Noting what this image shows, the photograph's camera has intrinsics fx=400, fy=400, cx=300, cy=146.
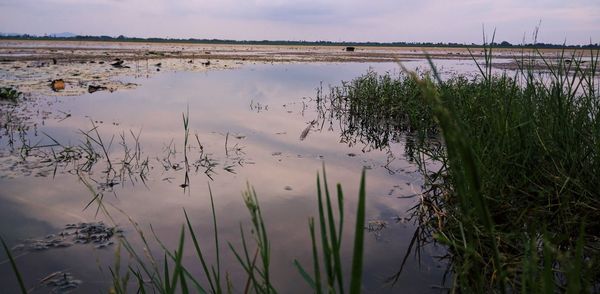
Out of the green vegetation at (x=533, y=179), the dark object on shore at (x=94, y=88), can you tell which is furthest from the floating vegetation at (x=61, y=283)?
the dark object on shore at (x=94, y=88)

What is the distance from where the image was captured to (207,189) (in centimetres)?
529

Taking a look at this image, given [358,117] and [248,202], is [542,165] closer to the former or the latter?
[248,202]

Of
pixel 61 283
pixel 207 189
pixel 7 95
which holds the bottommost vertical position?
pixel 61 283

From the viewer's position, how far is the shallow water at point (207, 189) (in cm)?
345

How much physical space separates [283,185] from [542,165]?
312 cm

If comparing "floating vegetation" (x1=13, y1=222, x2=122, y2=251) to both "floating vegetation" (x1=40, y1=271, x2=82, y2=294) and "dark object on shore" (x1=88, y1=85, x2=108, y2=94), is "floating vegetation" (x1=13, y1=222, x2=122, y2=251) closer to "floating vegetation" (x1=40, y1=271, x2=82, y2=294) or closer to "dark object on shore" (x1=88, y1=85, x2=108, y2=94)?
"floating vegetation" (x1=40, y1=271, x2=82, y2=294)

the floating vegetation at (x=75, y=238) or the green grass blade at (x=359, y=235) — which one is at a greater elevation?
the green grass blade at (x=359, y=235)

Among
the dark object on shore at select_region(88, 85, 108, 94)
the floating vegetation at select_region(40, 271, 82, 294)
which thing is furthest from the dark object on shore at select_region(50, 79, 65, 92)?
the floating vegetation at select_region(40, 271, 82, 294)

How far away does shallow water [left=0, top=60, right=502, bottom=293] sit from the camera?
3.45 m

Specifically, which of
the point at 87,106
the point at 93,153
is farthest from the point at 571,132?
the point at 87,106

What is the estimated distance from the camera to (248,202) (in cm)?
91

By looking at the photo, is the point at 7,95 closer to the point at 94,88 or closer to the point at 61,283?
the point at 94,88

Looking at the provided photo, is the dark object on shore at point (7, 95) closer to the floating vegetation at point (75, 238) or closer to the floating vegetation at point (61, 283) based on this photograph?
the floating vegetation at point (75, 238)

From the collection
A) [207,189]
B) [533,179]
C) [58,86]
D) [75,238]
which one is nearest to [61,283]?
[75,238]
